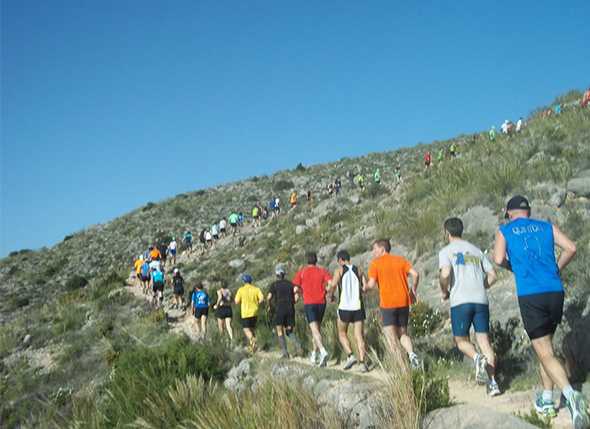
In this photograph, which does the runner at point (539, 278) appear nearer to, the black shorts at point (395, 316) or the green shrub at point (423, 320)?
the black shorts at point (395, 316)

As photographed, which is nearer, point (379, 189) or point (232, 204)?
point (379, 189)

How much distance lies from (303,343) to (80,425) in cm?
547

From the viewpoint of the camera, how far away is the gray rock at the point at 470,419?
4016 mm

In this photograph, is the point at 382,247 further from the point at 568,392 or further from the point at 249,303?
the point at 249,303

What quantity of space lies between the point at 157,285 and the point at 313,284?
1233 cm

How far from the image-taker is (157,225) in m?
49.7

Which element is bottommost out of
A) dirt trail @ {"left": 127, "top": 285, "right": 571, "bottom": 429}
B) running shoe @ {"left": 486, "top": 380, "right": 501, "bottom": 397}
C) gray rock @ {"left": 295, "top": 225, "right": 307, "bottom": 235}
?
dirt trail @ {"left": 127, "top": 285, "right": 571, "bottom": 429}

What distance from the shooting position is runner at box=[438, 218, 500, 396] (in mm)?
5750

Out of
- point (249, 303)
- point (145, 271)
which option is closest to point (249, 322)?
point (249, 303)

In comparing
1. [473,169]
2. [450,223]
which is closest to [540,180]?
[473,169]

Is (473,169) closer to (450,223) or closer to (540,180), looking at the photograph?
(540,180)

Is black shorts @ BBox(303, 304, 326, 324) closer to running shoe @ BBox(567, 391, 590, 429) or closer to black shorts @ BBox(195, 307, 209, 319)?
running shoe @ BBox(567, 391, 590, 429)

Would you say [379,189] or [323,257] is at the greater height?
[379,189]

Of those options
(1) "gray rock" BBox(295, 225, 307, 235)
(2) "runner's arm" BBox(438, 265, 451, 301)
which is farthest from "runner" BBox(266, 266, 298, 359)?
(1) "gray rock" BBox(295, 225, 307, 235)
